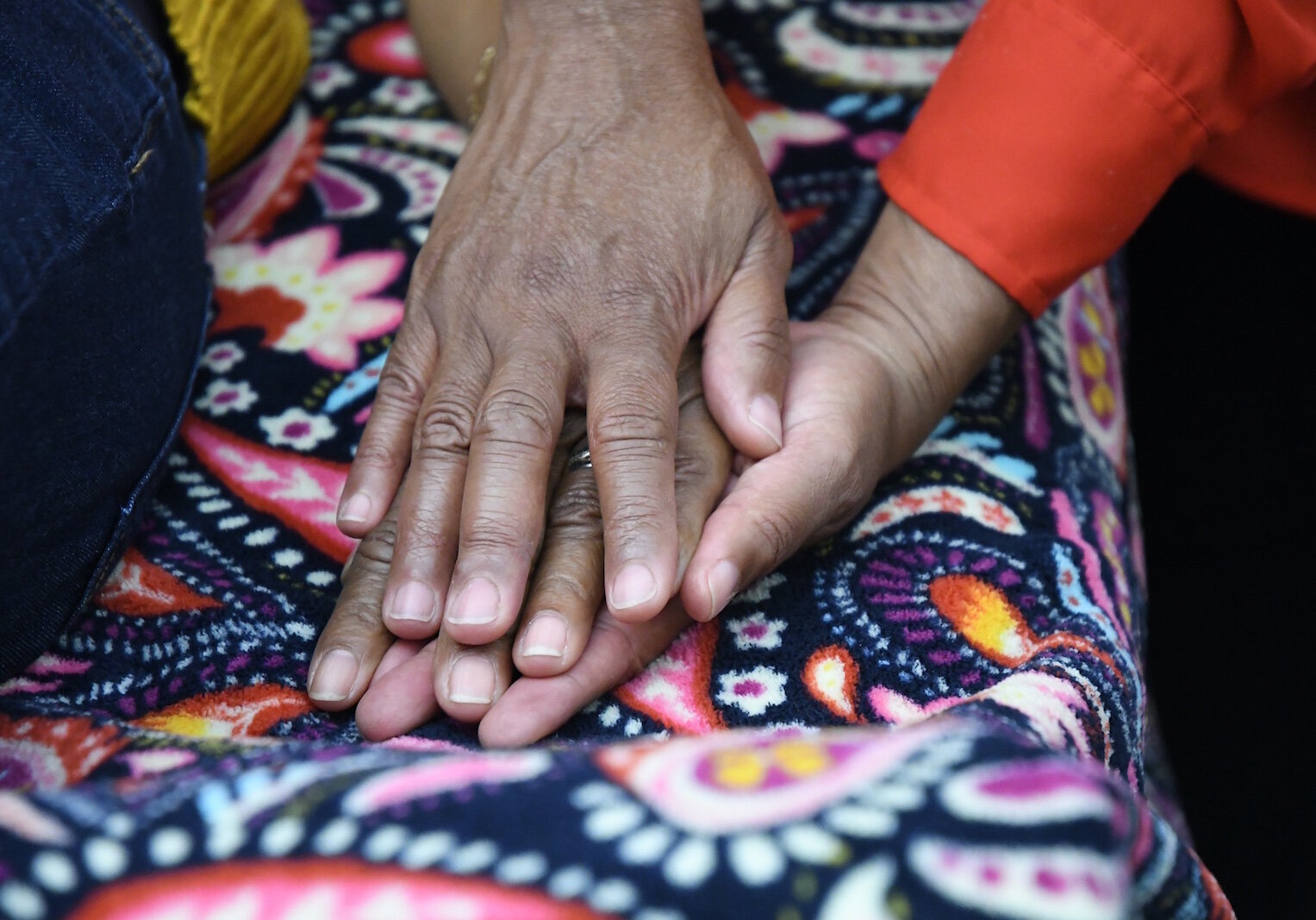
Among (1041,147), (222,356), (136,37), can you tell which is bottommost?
(222,356)

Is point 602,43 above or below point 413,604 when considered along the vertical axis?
above

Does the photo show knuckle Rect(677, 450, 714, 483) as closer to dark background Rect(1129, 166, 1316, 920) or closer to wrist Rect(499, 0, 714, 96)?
wrist Rect(499, 0, 714, 96)

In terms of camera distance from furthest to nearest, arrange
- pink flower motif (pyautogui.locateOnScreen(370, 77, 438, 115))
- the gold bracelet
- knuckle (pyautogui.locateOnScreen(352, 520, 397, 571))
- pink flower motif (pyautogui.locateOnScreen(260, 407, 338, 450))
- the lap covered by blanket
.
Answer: pink flower motif (pyautogui.locateOnScreen(370, 77, 438, 115)), the gold bracelet, pink flower motif (pyautogui.locateOnScreen(260, 407, 338, 450)), knuckle (pyautogui.locateOnScreen(352, 520, 397, 571)), the lap covered by blanket

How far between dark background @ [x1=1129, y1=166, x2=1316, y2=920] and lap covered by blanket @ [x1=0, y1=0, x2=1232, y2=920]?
0.08m

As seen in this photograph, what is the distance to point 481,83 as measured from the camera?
844 millimetres

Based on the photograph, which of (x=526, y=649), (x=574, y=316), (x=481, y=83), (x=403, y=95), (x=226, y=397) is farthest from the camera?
(x=403, y=95)

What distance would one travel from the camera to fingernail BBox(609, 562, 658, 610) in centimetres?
53

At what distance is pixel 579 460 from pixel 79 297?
0.88ft

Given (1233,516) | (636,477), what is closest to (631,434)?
(636,477)

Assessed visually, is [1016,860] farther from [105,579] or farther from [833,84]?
[833,84]

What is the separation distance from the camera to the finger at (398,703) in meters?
0.53

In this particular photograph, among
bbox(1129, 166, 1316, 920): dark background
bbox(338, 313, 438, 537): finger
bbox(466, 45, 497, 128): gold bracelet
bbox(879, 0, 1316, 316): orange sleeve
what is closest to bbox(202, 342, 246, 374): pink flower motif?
bbox(338, 313, 438, 537): finger

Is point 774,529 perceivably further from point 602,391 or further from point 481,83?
point 481,83

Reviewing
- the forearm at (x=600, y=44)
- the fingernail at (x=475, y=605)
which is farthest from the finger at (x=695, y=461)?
the forearm at (x=600, y=44)
